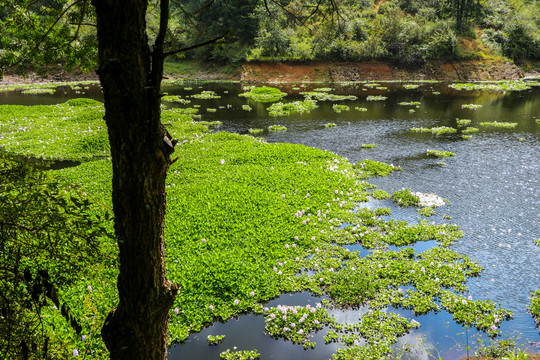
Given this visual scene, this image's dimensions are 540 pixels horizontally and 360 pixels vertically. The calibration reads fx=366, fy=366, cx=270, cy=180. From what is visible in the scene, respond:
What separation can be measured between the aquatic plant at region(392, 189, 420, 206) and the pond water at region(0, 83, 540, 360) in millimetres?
412

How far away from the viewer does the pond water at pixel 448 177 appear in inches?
309

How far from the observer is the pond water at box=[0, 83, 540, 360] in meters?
7.85

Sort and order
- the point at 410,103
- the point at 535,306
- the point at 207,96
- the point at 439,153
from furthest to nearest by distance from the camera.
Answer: the point at 207,96 < the point at 410,103 < the point at 439,153 < the point at 535,306

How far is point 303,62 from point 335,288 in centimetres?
5639

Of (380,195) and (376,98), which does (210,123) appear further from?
(376,98)

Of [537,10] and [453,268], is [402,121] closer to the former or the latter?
[453,268]

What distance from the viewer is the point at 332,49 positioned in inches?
2346

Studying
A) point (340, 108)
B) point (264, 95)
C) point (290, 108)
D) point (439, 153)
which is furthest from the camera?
point (264, 95)

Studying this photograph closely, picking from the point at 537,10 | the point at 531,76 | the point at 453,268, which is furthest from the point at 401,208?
the point at 537,10

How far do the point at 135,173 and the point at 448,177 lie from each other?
652 inches

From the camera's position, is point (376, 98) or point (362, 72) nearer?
point (376, 98)

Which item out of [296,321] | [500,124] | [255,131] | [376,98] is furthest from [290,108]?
[296,321]

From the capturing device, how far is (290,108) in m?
35.2

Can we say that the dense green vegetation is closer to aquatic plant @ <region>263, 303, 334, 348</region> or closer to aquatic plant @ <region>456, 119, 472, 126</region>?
aquatic plant @ <region>456, 119, 472, 126</region>
